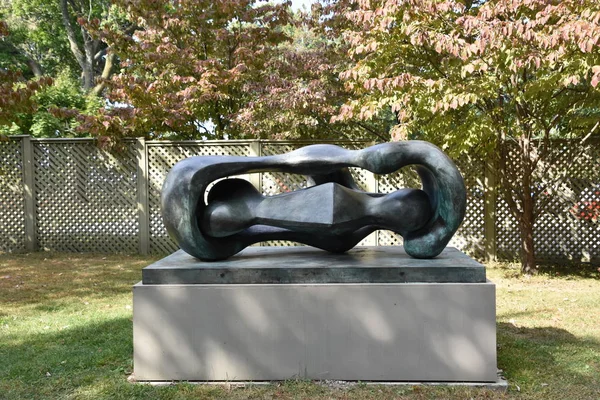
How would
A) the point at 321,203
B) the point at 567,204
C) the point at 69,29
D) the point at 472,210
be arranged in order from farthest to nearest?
the point at 69,29 < the point at 472,210 < the point at 567,204 < the point at 321,203

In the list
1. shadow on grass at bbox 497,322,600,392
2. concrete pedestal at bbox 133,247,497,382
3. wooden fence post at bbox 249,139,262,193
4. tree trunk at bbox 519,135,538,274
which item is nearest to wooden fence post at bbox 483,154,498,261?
tree trunk at bbox 519,135,538,274

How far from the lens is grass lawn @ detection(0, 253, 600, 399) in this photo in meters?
3.23

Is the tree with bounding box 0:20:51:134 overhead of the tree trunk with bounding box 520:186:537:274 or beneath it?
overhead

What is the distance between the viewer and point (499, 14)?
249 inches

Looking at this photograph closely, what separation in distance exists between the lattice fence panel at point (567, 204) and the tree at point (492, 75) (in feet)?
0.29

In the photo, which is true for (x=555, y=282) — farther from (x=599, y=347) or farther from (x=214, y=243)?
(x=214, y=243)

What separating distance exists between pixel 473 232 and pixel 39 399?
693cm

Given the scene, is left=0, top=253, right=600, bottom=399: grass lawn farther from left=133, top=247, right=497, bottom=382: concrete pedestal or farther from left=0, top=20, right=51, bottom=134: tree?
left=0, top=20, right=51, bottom=134: tree

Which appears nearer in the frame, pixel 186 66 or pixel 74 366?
pixel 74 366

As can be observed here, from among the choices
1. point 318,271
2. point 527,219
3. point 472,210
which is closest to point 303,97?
point 472,210

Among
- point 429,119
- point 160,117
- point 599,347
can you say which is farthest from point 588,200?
point 160,117

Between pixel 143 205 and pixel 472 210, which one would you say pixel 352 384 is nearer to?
pixel 472 210

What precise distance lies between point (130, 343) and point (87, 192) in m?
5.94

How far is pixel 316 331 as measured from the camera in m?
3.36
